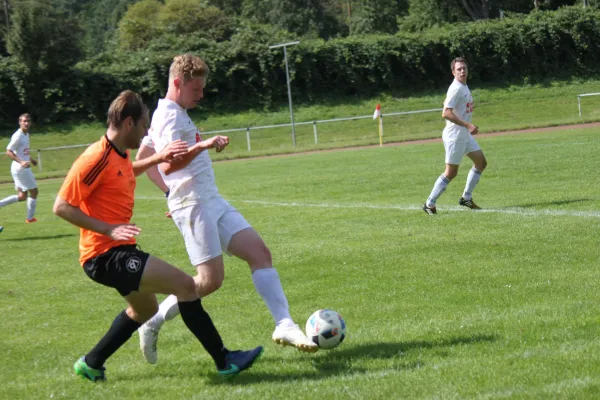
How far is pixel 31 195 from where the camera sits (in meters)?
16.5

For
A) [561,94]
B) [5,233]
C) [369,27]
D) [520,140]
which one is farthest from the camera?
[369,27]

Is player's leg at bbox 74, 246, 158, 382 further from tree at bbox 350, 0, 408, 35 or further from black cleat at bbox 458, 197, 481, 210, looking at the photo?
tree at bbox 350, 0, 408, 35

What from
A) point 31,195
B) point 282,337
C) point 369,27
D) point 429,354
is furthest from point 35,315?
point 369,27

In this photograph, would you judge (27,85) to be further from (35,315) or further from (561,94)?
(35,315)

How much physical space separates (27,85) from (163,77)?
313 inches

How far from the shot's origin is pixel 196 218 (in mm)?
5523

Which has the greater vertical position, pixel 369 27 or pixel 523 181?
pixel 369 27

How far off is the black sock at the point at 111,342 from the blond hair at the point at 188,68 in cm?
165

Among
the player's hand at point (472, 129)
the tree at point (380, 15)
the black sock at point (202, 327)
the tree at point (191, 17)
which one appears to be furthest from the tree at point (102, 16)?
the black sock at point (202, 327)

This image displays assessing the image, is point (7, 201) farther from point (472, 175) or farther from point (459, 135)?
point (472, 175)

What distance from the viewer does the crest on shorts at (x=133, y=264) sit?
492 centimetres

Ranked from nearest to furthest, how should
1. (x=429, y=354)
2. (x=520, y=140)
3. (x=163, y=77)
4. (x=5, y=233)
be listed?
(x=429, y=354) → (x=5, y=233) → (x=520, y=140) → (x=163, y=77)

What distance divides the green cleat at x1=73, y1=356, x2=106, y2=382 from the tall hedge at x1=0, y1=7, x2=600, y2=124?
4464 cm

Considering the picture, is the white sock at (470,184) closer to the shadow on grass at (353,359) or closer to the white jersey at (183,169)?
the shadow on grass at (353,359)
